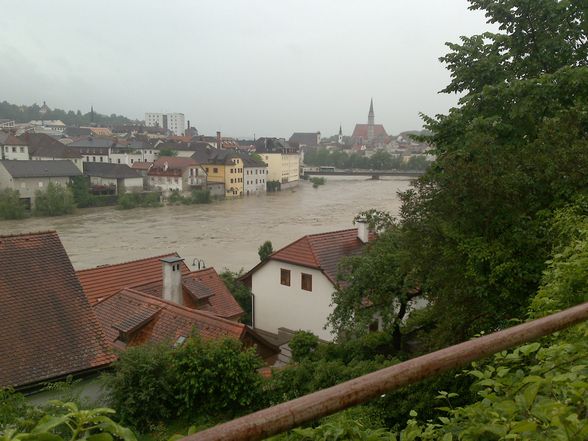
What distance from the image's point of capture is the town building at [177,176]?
50.8 m

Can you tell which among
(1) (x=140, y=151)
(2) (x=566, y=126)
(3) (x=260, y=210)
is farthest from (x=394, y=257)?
(1) (x=140, y=151)

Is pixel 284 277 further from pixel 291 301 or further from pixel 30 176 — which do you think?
pixel 30 176

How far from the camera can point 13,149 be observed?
184 ft

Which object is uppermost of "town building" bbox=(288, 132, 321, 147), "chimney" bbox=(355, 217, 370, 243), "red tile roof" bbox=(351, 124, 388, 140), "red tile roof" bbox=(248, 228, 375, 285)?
"red tile roof" bbox=(351, 124, 388, 140)

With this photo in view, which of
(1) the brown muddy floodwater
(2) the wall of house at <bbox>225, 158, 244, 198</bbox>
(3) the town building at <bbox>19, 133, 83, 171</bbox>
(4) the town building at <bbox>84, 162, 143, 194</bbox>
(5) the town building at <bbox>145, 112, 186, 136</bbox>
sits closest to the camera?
(1) the brown muddy floodwater

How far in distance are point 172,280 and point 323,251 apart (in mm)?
4528

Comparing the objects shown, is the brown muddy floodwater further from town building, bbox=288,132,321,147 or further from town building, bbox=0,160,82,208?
town building, bbox=288,132,321,147

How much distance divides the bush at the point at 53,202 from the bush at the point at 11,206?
4.05 ft

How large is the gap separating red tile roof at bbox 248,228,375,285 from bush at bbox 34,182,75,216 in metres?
28.9

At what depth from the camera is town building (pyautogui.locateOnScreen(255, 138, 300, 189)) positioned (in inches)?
2606

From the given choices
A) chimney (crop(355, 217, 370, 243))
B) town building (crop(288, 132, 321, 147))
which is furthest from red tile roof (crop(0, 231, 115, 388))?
town building (crop(288, 132, 321, 147))

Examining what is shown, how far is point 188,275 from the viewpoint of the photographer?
1425 cm

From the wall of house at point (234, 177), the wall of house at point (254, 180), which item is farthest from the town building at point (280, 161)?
the wall of house at point (234, 177)

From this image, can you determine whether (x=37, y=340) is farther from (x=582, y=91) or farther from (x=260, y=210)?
(x=260, y=210)
